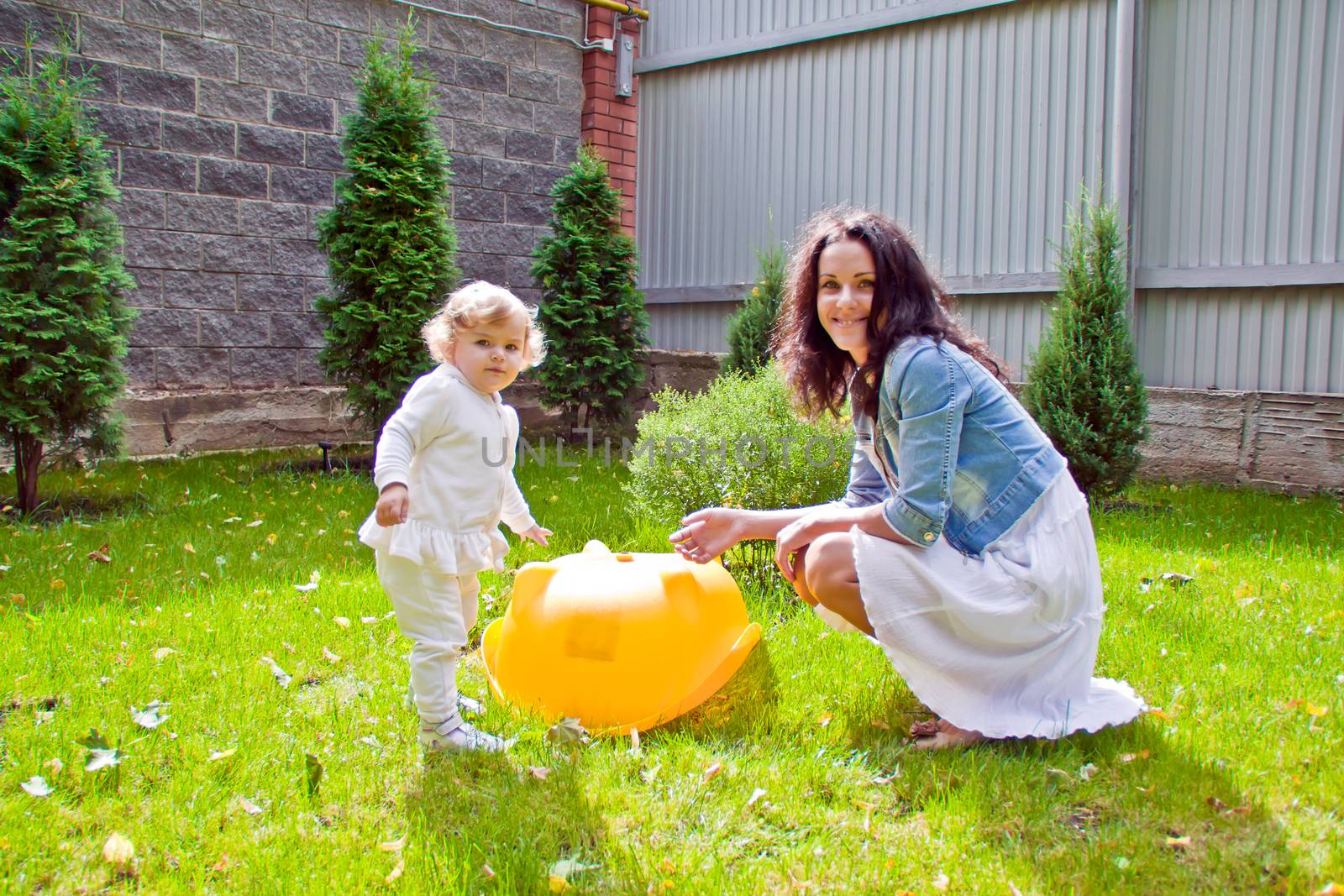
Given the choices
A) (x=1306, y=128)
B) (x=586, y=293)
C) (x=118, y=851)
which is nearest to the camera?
(x=118, y=851)

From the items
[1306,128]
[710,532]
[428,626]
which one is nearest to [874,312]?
[710,532]

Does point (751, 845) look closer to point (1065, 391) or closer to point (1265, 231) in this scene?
point (1065, 391)

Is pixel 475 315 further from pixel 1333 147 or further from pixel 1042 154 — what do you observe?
pixel 1333 147

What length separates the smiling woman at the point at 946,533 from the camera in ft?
7.98

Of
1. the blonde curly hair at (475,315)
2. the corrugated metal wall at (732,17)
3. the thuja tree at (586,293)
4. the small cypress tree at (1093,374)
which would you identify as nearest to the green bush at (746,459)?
the blonde curly hair at (475,315)

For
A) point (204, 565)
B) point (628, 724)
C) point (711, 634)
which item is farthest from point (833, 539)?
point (204, 565)

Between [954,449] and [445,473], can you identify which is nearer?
[954,449]

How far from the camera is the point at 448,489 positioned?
105 inches

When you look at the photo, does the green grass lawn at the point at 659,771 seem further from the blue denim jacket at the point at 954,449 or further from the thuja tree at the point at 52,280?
the thuja tree at the point at 52,280

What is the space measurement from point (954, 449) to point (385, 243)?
16.5 feet

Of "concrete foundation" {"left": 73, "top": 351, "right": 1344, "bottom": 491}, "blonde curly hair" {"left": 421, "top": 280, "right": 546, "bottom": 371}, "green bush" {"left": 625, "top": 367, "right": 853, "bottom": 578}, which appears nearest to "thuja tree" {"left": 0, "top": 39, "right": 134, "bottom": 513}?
"concrete foundation" {"left": 73, "top": 351, "right": 1344, "bottom": 491}

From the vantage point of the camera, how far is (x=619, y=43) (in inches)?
354

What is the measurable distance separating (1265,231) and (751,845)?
561 cm

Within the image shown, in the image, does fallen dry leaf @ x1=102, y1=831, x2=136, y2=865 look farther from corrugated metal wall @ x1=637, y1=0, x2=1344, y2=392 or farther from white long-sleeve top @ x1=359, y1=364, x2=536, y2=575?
Answer: corrugated metal wall @ x1=637, y1=0, x2=1344, y2=392
